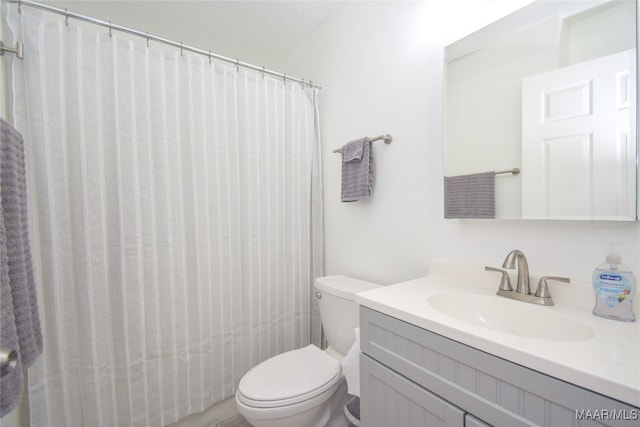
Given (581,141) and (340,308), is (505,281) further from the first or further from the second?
(340,308)

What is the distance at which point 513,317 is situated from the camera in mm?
864

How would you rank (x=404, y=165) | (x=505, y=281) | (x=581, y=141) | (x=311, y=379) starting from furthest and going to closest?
1. (x=404, y=165)
2. (x=311, y=379)
3. (x=505, y=281)
4. (x=581, y=141)

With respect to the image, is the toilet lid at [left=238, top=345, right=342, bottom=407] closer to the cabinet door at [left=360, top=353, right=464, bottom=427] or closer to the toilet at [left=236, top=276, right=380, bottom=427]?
the toilet at [left=236, top=276, right=380, bottom=427]

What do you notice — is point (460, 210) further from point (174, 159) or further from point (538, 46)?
point (174, 159)

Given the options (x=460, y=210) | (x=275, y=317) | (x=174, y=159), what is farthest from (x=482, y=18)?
(x=275, y=317)

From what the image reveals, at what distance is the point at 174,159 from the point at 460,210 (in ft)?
4.45

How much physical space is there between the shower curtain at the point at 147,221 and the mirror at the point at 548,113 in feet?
3.29

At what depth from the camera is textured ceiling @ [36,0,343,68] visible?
1582mm

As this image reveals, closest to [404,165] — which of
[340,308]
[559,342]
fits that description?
[340,308]

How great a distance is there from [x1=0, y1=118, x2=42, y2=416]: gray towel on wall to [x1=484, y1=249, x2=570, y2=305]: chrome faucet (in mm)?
1352

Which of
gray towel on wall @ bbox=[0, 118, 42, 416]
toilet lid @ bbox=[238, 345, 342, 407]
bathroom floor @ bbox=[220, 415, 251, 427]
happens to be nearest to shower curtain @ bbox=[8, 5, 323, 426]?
bathroom floor @ bbox=[220, 415, 251, 427]

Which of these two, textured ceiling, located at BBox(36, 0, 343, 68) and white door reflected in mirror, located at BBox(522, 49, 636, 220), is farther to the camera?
textured ceiling, located at BBox(36, 0, 343, 68)

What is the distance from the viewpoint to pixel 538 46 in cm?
91

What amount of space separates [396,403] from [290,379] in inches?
22.2
